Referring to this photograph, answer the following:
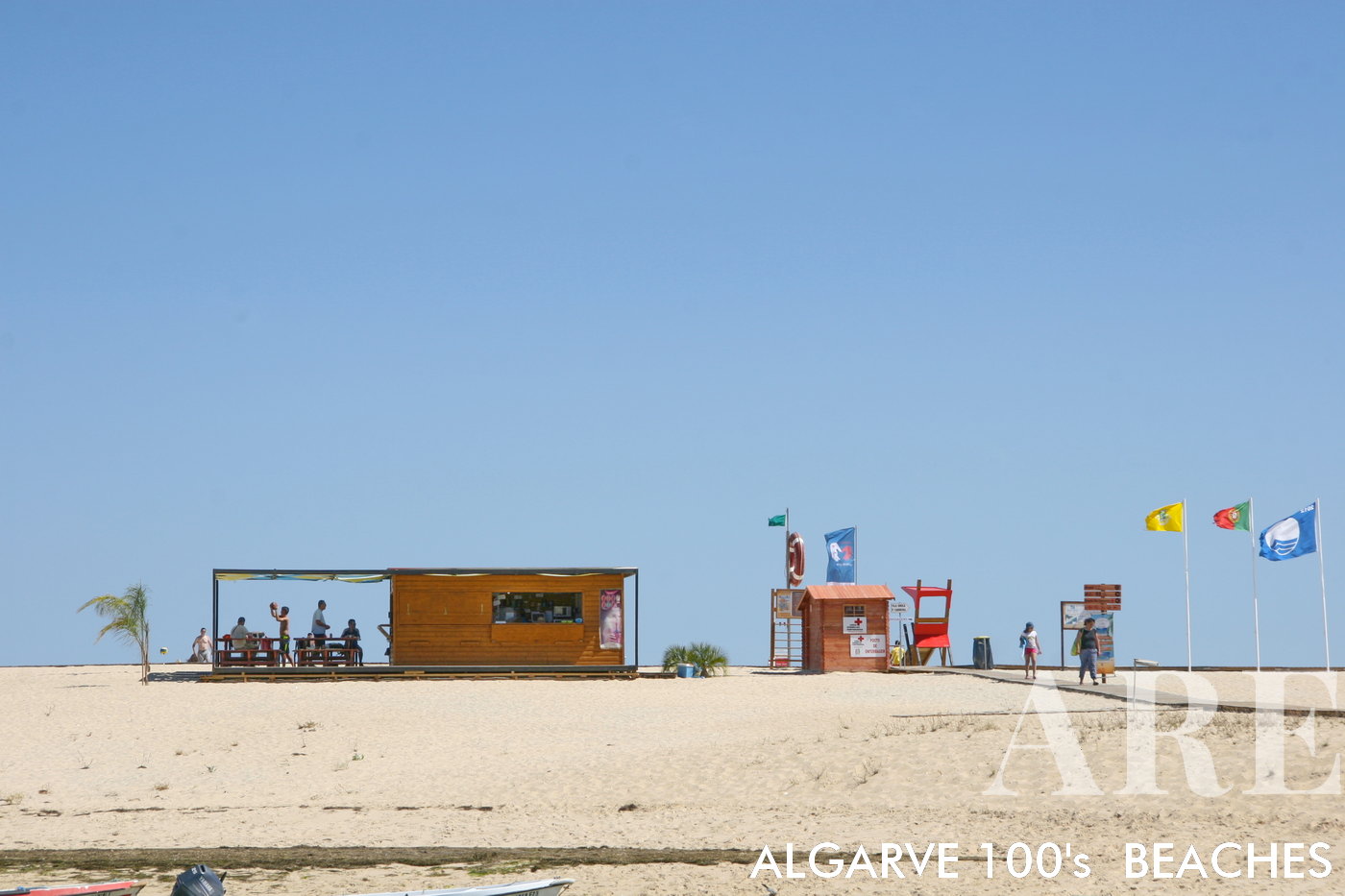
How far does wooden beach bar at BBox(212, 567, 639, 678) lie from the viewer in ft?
114

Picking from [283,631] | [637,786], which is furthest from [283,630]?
[637,786]

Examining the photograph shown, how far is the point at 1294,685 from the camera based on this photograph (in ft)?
93.6

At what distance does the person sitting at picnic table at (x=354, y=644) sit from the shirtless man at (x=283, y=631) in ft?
4.37

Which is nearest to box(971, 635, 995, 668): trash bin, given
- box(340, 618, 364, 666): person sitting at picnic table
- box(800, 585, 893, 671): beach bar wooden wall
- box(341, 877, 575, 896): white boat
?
box(800, 585, 893, 671): beach bar wooden wall

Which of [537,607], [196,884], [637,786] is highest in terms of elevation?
[537,607]

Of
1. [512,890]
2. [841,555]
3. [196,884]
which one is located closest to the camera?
[196,884]

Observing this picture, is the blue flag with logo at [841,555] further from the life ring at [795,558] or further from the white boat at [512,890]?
the white boat at [512,890]

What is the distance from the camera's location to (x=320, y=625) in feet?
113

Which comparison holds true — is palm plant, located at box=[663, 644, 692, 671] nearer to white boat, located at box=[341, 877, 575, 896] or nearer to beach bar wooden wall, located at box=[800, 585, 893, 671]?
beach bar wooden wall, located at box=[800, 585, 893, 671]

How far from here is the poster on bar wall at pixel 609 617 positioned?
115 feet

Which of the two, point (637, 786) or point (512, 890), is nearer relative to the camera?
point (512, 890)

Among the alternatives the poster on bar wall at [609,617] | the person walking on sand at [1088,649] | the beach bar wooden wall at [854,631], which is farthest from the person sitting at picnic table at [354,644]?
the person walking on sand at [1088,649]

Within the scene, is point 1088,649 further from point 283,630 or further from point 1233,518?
point 283,630

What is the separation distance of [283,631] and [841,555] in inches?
641
